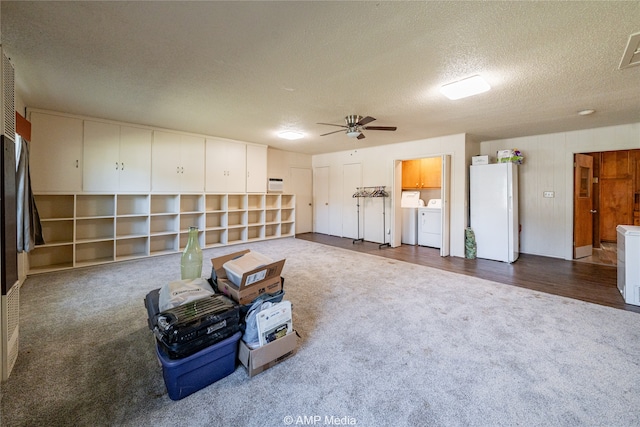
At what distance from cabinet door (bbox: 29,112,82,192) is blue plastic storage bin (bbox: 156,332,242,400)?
4.20 meters

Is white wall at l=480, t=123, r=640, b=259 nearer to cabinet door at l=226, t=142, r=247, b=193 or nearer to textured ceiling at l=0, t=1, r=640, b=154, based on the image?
textured ceiling at l=0, t=1, r=640, b=154

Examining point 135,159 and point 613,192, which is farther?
point 613,192

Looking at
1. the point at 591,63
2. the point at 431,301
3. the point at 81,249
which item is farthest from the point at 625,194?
the point at 81,249

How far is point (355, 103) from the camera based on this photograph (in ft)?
11.6

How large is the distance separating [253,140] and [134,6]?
4.37 meters

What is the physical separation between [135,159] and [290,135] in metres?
2.93

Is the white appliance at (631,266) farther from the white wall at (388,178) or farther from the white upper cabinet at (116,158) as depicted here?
the white upper cabinet at (116,158)

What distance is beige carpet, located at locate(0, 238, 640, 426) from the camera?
1461 millimetres

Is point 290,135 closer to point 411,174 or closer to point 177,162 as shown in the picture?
point 177,162

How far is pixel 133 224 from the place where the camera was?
509 cm

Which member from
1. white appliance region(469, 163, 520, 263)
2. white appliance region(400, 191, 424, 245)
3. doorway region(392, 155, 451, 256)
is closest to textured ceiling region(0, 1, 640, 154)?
white appliance region(469, 163, 520, 263)

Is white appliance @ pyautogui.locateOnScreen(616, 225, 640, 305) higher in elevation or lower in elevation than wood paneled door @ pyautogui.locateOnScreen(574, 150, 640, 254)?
lower

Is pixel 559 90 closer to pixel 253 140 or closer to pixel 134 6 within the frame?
pixel 134 6

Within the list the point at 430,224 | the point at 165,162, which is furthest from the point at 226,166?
the point at 430,224
